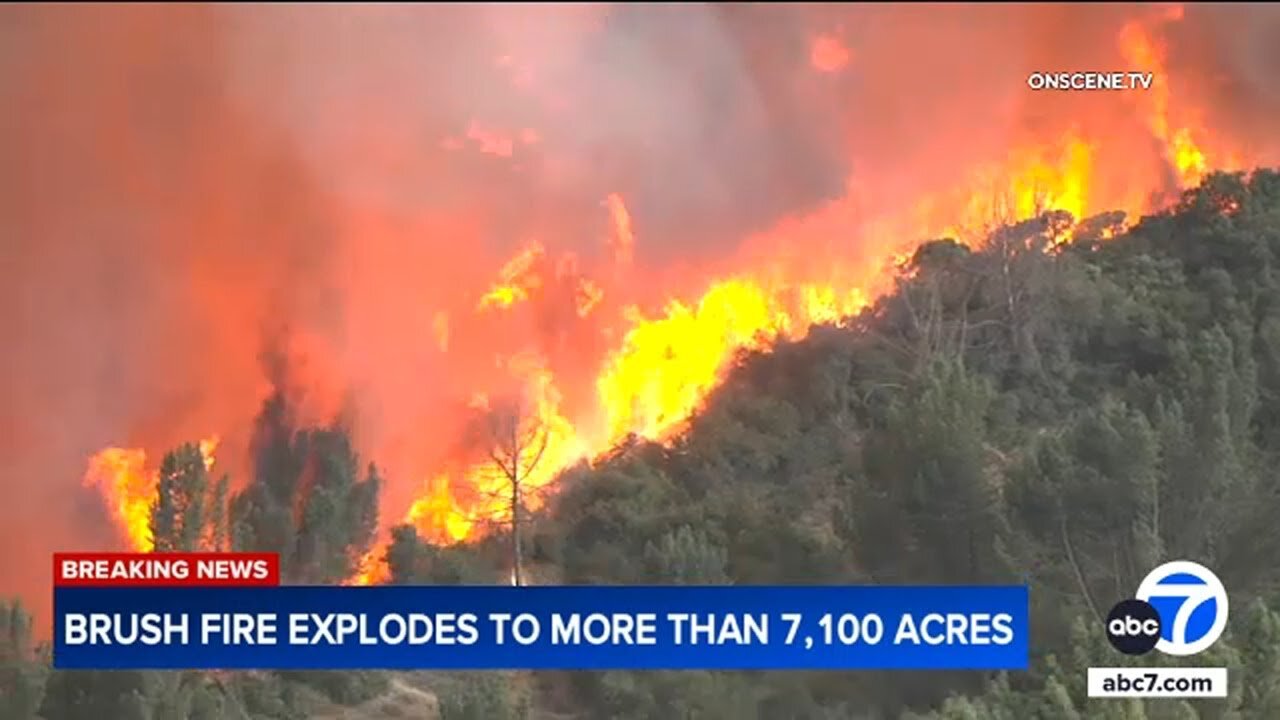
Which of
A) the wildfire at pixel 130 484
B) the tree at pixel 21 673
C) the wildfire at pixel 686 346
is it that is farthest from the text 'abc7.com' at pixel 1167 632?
the tree at pixel 21 673

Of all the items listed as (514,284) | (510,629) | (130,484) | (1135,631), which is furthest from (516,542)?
(1135,631)

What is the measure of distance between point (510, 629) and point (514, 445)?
5098 mm

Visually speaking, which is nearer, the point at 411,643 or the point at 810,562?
the point at 411,643

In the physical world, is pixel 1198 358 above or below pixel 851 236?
below

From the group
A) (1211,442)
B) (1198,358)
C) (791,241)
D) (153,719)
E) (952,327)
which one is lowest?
(153,719)

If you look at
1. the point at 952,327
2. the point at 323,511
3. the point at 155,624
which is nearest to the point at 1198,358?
the point at 952,327

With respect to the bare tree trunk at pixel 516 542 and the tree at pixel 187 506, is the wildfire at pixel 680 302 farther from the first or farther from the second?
the tree at pixel 187 506

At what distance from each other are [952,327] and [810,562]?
6576mm

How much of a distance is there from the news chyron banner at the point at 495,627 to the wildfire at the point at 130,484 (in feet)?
3.03

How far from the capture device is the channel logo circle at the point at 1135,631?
941 centimetres

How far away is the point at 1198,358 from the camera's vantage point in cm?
1306

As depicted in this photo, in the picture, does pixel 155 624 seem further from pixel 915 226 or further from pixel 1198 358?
pixel 915 226

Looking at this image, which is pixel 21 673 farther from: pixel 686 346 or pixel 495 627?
pixel 686 346

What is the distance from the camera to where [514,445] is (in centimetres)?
1373
